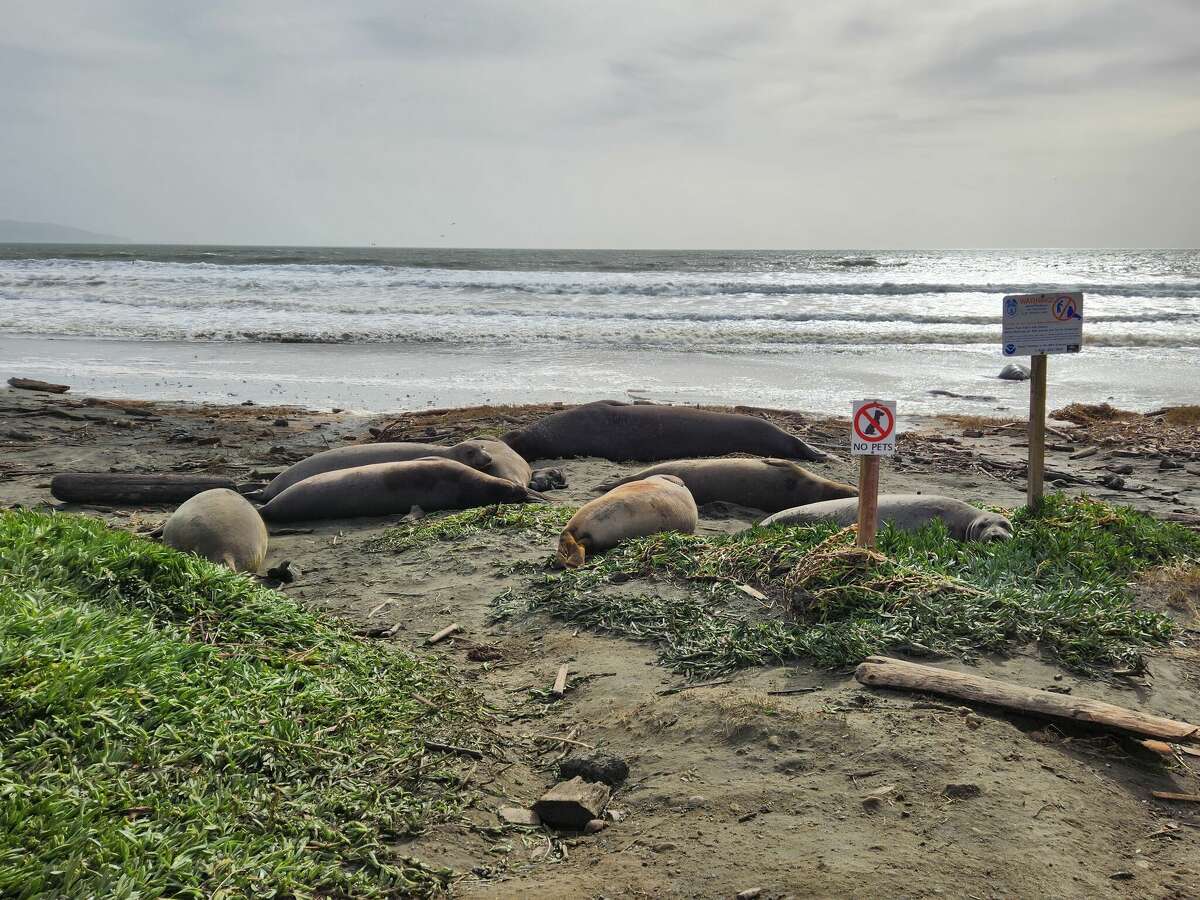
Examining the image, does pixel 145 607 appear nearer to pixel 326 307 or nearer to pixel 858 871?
pixel 858 871

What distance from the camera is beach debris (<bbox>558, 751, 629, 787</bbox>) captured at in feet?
12.0

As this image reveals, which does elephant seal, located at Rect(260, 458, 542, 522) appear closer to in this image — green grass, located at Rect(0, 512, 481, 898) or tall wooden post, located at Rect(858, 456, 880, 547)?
green grass, located at Rect(0, 512, 481, 898)

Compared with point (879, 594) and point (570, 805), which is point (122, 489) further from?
point (879, 594)

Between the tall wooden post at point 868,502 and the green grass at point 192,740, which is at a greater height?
the tall wooden post at point 868,502

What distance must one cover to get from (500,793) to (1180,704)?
10.2 ft

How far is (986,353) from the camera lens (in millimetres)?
20781

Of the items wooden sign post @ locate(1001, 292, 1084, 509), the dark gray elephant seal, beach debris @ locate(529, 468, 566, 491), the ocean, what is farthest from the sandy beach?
the ocean

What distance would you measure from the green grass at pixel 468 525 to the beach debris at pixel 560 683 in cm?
244

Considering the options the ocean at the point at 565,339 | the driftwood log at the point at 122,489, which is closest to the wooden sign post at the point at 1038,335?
the driftwood log at the point at 122,489

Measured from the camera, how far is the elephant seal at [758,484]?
27.4 feet

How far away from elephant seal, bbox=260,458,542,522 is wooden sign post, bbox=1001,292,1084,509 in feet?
13.8

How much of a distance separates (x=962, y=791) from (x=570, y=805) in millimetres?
1434

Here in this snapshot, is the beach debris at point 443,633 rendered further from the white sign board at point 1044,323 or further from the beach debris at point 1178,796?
the white sign board at point 1044,323

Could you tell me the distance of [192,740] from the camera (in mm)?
3312
